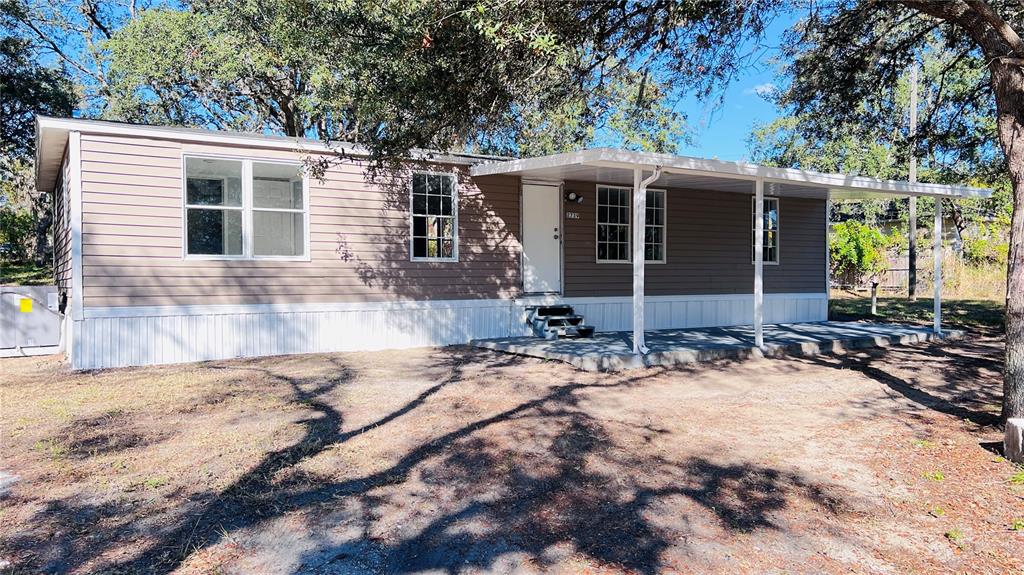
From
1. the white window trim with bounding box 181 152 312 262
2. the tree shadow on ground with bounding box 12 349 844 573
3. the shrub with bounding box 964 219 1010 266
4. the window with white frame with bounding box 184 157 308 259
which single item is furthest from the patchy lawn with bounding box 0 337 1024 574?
the shrub with bounding box 964 219 1010 266

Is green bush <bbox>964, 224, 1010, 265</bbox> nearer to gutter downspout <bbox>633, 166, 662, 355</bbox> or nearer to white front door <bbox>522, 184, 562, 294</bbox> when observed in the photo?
white front door <bbox>522, 184, 562, 294</bbox>

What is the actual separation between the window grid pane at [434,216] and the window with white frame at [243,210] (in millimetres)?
1633

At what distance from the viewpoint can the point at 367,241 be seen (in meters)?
8.92

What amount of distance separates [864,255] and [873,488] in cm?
1177

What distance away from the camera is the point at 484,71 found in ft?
19.6

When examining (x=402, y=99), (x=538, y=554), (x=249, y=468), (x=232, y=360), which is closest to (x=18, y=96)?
(x=232, y=360)

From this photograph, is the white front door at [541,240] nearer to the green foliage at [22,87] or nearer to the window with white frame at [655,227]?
the window with white frame at [655,227]

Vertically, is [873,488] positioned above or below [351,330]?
below

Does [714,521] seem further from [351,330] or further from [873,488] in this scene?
[351,330]

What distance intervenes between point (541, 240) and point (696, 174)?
2822 millimetres

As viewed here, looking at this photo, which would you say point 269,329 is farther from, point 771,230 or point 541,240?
point 771,230

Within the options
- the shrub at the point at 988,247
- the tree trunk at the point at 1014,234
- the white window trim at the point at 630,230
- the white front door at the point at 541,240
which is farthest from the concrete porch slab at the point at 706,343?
the shrub at the point at 988,247

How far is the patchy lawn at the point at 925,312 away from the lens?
12.2m

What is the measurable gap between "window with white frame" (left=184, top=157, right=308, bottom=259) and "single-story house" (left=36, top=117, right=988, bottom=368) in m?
0.02
